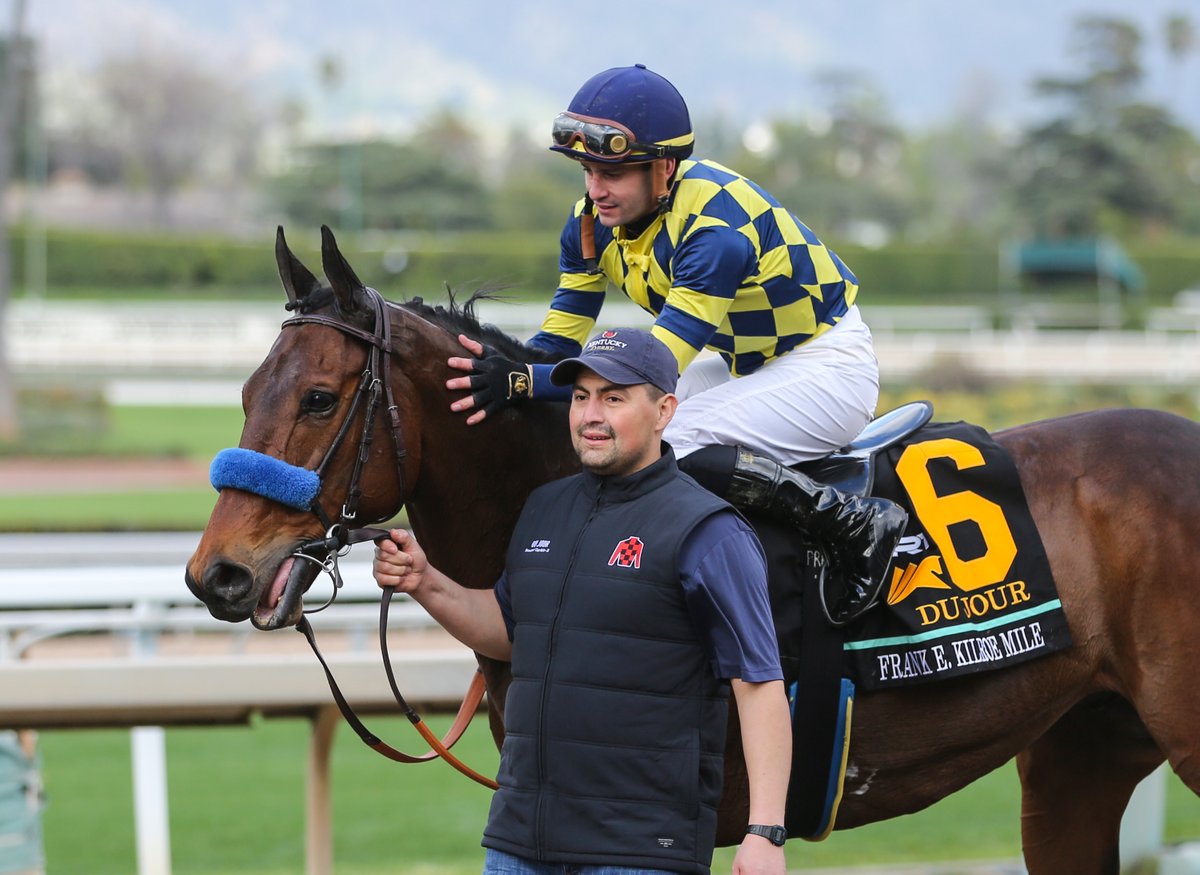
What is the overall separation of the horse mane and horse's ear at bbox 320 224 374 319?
18cm

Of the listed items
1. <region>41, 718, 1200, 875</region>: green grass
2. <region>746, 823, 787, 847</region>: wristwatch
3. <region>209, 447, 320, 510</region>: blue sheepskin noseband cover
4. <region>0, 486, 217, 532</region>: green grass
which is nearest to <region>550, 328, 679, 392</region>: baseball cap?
<region>209, 447, 320, 510</region>: blue sheepskin noseband cover

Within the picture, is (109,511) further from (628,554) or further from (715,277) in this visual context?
(628,554)

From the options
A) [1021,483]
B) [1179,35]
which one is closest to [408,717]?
[1021,483]

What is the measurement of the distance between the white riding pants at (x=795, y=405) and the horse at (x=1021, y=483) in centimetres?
29

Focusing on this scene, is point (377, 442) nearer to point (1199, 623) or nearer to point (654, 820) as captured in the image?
point (654, 820)

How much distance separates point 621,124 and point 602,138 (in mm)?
51

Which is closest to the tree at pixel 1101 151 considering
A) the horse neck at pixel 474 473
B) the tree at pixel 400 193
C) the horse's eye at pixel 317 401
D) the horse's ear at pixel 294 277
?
the tree at pixel 400 193

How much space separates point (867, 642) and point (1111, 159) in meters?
51.5

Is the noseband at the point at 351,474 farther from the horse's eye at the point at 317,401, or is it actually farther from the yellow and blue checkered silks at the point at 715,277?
the yellow and blue checkered silks at the point at 715,277

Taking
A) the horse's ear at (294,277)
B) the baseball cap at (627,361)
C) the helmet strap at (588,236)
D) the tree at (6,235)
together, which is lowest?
the baseball cap at (627,361)

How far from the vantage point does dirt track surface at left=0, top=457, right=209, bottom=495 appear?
18.4 meters

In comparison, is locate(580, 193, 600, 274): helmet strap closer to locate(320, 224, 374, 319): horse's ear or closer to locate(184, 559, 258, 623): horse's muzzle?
locate(320, 224, 374, 319): horse's ear

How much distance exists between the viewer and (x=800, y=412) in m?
3.12

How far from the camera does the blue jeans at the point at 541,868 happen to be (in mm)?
2371
